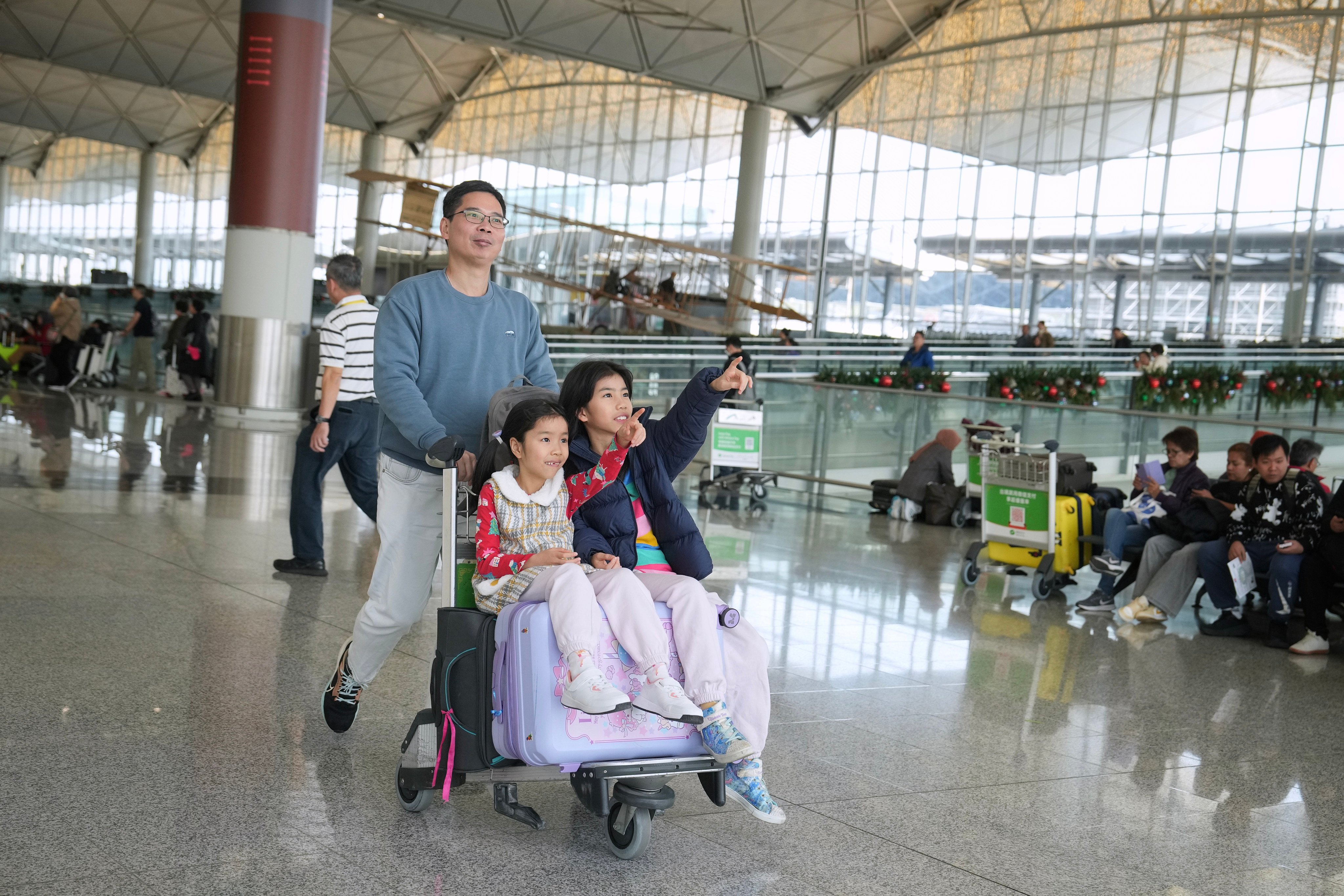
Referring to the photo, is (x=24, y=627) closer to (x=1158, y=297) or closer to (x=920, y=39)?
(x=1158, y=297)

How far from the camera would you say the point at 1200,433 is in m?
11.2

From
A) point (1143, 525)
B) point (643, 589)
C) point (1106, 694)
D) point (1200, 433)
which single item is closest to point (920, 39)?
point (1200, 433)

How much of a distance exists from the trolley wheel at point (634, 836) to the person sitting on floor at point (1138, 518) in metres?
5.00

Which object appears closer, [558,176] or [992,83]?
[992,83]

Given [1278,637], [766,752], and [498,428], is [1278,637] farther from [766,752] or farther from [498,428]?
[498,428]

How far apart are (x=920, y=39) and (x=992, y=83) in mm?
2103

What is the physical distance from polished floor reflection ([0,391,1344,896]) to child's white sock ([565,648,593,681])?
0.50m

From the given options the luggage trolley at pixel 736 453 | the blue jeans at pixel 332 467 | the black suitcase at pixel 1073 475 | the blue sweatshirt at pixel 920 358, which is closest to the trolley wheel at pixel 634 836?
the blue jeans at pixel 332 467

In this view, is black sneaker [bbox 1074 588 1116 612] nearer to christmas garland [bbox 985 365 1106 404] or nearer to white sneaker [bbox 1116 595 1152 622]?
white sneaker [bbox 1116 595 1152 622]

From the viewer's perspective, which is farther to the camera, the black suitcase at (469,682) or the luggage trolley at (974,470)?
the luggage trolley at (974,470)

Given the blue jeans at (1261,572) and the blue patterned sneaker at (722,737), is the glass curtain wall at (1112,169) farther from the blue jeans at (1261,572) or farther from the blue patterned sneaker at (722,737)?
the blue patterned sneaker at (722,737)

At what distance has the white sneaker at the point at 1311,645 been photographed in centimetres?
661

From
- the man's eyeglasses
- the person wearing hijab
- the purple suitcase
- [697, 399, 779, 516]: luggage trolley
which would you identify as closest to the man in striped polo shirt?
the man's eyeglasses

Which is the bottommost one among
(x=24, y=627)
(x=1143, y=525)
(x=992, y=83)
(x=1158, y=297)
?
(x=24, y=627)
